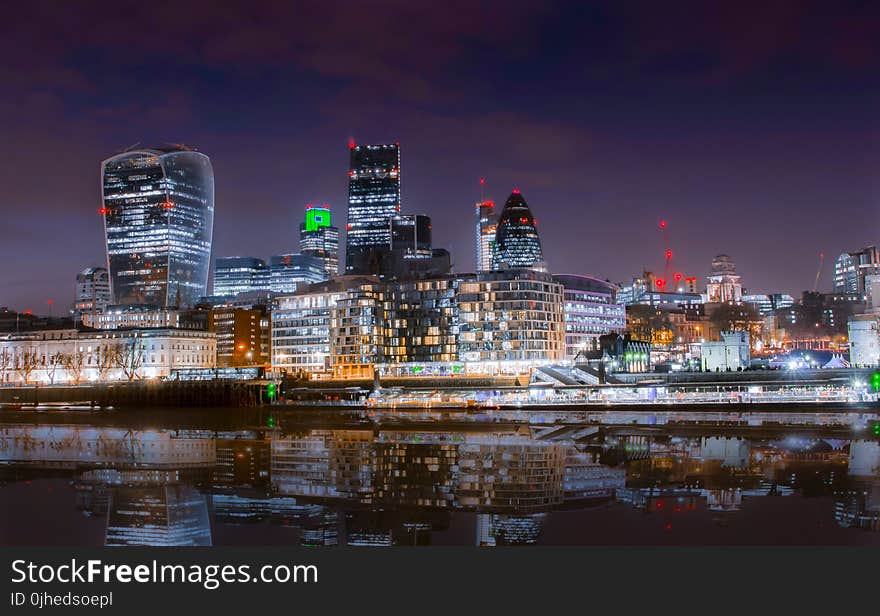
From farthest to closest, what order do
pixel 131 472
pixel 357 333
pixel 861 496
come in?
pixel 357 333
pixel 131 472
pixel 861 496

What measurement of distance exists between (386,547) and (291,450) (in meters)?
31.0

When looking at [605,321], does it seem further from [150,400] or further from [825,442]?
[825,442]

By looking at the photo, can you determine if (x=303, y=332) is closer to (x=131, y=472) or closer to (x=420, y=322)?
(x=420, y=322)

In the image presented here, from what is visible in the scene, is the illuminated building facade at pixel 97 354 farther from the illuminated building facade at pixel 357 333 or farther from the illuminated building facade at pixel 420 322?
the illuminated building facade at pixel 420 322

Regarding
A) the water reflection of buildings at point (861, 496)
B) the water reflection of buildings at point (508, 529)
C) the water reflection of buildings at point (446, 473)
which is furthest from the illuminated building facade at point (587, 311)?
the water reflection of buildings at point (508, 529)

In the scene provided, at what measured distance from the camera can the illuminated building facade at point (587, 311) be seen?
→ 163000mm

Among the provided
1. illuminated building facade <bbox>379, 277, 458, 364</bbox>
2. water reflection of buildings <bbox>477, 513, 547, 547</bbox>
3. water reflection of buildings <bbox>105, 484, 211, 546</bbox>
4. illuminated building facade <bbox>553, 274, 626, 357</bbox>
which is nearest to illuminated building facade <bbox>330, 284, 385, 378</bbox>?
illuminated building facade <bbox>379, 277, 458, 364</bbox>

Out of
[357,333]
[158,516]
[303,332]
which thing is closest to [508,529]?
[158,516]

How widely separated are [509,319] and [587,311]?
108 ft

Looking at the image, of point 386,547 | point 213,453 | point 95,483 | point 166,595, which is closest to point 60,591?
point 166,595

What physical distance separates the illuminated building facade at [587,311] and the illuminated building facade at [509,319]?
1222 centimetres

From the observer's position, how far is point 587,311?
169625mm

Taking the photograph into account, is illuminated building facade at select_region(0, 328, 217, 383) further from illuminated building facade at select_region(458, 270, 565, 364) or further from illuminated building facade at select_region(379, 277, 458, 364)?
illuminated building facade at select_region(458, 270, 565, 364)

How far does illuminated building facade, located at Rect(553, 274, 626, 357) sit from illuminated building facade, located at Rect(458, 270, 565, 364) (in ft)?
40.1
